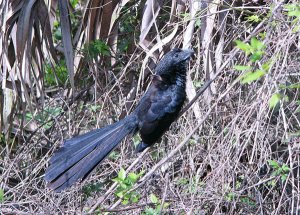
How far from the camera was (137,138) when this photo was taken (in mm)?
5410

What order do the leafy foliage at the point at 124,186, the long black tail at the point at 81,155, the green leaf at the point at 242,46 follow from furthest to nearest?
1. the long black tail at the point at 81,155
2. the leafy foliage at the point at 124,186
3. the green leaf at the point at 242,46

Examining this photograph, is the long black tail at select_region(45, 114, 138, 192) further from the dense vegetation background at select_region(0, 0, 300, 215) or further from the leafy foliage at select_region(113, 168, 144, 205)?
the leafy foliage at select_region(113, 168, 144, 205)

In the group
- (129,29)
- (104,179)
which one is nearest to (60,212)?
(104,179)

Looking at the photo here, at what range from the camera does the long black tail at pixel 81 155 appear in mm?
4203

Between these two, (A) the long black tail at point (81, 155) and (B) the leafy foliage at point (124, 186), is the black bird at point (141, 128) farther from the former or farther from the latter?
(B) the leafy foliage at point (124, 186)

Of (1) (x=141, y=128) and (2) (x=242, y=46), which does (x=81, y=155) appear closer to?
(1) (x=141, y=128)

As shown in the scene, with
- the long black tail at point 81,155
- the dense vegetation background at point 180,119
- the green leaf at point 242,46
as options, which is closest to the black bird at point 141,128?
the long black tail at point 81,155

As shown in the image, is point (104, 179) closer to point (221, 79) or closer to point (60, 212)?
point (60, 212)

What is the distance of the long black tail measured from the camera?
4.20 metres

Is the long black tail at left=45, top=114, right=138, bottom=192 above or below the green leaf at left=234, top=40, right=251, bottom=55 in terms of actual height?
below

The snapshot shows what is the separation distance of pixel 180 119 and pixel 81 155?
102 cm

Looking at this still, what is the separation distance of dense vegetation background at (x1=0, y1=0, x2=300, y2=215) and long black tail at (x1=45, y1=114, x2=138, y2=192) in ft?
0.72

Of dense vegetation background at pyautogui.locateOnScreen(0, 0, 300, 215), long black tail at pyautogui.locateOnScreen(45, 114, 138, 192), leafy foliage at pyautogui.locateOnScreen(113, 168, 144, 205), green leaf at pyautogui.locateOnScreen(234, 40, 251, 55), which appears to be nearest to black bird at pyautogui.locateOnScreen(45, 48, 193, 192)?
long black tail at pyautogui.locateOnScreen(45, 114, 138, 192)

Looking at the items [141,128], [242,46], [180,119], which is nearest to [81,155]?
[141,128]
